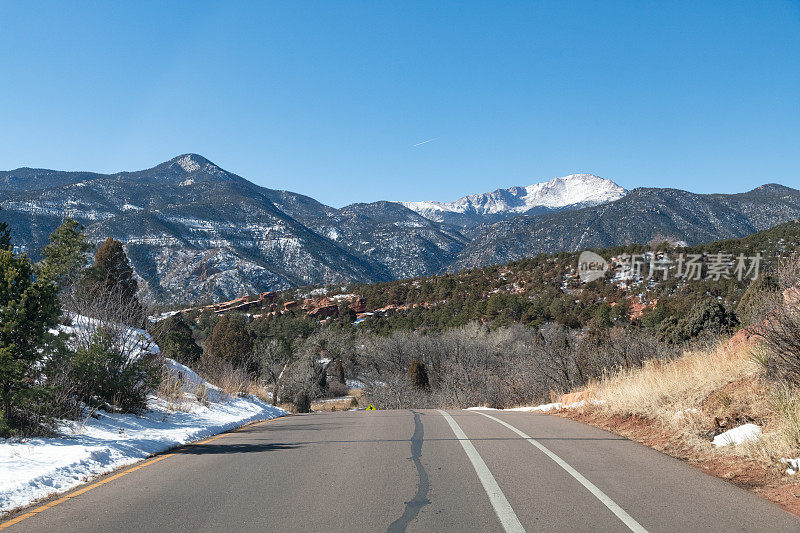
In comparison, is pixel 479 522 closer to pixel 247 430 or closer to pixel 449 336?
pixel 247 430

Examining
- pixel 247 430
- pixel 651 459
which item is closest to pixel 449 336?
pixel 247 430

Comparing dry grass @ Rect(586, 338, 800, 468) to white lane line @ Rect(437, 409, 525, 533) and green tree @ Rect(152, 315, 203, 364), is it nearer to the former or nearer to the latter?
white lane line @ Rect(437, 409, 525, 533)

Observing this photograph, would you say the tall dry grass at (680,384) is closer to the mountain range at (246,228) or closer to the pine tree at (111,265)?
the pine tree at (111,265)

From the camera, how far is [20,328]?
25.5ft

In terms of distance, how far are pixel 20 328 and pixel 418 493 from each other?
239 inches

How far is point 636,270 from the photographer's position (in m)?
65.2

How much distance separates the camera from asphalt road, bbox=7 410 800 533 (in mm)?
4426

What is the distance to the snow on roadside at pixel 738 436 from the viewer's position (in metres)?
6.73

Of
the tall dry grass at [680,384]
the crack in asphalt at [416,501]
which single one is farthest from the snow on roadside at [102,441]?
the tall dry grass at [680,384]

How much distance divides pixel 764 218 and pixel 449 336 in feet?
435

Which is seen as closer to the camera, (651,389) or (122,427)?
(122,427)

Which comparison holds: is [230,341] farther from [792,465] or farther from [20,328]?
[792,465]

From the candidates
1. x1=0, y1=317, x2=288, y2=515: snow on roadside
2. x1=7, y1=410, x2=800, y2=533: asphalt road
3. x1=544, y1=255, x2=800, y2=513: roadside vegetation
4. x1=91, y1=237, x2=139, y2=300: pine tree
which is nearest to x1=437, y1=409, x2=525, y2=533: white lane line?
x1=7, y1=410, x2=800, y2=533: asphalt road

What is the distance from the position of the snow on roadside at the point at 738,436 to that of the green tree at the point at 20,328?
909cm
